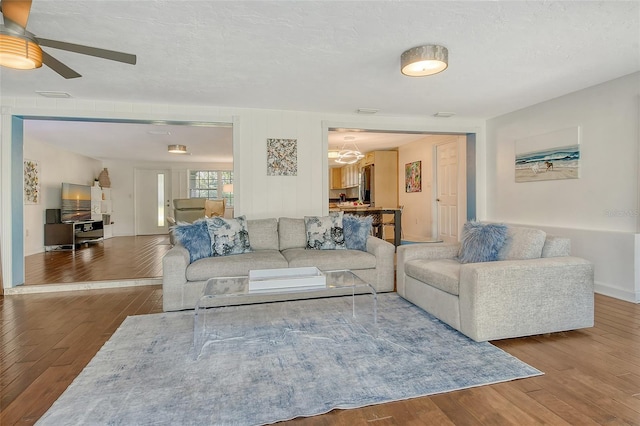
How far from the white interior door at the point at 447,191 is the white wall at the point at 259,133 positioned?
167 centimetres

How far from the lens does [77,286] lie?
404 centimetres

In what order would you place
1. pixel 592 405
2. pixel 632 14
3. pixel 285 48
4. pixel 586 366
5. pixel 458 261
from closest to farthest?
pixel 592 405 → pixel 586 366 → pixel 632 14 → pixel 285 48 → pixel 458 261

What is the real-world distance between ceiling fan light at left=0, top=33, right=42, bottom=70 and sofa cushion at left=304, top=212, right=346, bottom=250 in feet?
9.26

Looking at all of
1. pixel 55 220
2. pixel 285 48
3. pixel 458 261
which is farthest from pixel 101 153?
pixel 458 261

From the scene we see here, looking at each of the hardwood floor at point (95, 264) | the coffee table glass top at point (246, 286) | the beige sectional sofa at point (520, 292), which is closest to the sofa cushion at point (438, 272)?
the beige sectional sofa at point (520, 292)

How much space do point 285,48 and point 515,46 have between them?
1.89m

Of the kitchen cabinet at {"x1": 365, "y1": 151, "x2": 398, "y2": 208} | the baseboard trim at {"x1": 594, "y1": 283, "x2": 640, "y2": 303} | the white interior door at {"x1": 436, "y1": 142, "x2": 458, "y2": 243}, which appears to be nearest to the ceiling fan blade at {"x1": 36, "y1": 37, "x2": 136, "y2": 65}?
the baseboard trim at {"x1": 594, "y1": 283, "x2": 640, "y2": 303}

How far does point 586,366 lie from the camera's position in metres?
2.09

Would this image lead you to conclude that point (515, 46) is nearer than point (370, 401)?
No

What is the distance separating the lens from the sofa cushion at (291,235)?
13.4 feet

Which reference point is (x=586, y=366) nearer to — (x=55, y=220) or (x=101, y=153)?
(x=55, y=220)

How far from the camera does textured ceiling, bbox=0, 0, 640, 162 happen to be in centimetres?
222

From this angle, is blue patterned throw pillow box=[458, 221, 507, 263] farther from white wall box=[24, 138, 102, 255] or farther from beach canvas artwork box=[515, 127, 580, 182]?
white wall box=[24, 138, 102, 255]

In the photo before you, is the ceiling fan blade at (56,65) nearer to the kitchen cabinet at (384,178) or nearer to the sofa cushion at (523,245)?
the sofa cushion at (523,245)
